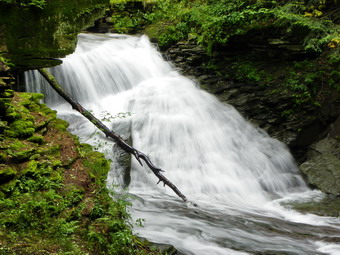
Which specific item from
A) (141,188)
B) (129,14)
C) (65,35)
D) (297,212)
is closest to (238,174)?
(297,212)

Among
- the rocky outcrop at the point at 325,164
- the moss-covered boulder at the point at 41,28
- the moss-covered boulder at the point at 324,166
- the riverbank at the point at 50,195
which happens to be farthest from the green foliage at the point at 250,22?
the riverbank at the point at 50,195

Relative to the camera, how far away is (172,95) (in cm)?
1081

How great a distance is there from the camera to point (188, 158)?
8.98 m

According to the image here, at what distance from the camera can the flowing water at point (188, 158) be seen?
218 inches

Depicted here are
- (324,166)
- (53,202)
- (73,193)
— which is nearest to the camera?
(53,202)

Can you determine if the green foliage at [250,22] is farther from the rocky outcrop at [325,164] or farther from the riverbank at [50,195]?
the riverbank at [50,195]

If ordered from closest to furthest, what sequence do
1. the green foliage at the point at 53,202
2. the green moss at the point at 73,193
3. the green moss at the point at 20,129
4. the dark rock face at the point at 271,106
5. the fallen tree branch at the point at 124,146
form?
the green foliage at the point at 53,202 → the green moss at the point at 73,193 → the green moss at the point at 20,129 → the fallen tree branch at the point at 124,146 → the dark rock face at the point at 271,106

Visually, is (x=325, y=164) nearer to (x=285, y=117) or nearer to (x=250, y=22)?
(x=285, y=117)

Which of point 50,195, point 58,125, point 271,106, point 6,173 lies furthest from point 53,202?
point 271,106

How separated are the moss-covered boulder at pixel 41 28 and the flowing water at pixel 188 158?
60.3 inches

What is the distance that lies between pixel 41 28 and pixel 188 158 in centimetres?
506

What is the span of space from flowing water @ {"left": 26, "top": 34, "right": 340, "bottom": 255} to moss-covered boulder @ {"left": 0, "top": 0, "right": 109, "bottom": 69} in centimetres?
153

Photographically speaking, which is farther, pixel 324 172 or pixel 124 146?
pixel 324 172

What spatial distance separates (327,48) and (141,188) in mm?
7740
